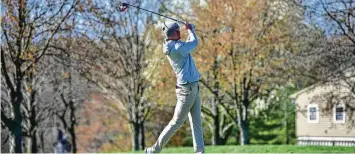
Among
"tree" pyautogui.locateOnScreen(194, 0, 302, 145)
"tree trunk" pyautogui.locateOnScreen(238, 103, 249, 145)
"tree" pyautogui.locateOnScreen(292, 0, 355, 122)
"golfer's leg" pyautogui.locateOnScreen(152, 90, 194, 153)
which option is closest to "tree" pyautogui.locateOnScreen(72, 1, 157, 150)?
"tree" pyautogui.locateOnScreen(194, 0, 302, 145)

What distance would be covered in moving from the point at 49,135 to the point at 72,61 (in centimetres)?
4052

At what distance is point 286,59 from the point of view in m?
26.3

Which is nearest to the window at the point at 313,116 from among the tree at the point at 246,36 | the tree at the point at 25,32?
the tree at the point at 246,36

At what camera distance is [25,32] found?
16781mm

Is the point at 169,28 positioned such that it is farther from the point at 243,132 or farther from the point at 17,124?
the point at 243,132

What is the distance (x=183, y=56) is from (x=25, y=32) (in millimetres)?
8833

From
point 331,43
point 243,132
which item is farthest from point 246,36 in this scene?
point 243,132

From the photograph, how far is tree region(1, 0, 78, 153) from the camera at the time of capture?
15.9 metres

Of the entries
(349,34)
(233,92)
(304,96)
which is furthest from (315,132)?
(349,34)

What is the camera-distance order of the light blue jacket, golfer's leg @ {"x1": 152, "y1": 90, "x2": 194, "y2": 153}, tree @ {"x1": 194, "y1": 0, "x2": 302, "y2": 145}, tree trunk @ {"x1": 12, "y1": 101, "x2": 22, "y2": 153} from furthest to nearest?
tree @ {"x1": 194, "y1": 0, "x2": 302, "y2": 145} < tree trunk @ {"x1": 12, "y1": 101, "x2": 22, "y2": 153} < golfer's leg @ {"x1": 152, "y1": 90, "x2": 194, "y2": 153} < the light blue jacket

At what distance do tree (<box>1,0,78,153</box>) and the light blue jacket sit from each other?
7.42m

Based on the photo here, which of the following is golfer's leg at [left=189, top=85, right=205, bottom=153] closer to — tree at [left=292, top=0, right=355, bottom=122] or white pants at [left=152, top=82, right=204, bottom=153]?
white pants at [left=152, top=82, right=204, bottom=153]

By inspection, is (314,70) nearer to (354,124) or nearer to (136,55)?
(354,124)

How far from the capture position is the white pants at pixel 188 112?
9.20 metres
